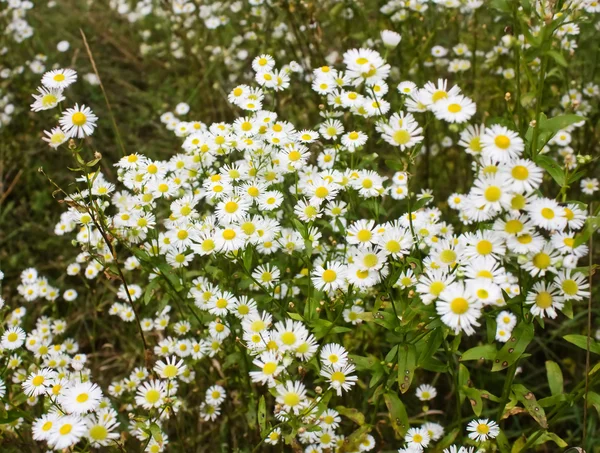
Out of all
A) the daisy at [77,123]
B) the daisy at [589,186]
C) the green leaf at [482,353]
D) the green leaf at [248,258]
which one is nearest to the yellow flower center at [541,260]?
the green leaf at [482,353]

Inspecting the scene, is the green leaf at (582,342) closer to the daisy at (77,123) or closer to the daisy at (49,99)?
the daisy at (77,123)

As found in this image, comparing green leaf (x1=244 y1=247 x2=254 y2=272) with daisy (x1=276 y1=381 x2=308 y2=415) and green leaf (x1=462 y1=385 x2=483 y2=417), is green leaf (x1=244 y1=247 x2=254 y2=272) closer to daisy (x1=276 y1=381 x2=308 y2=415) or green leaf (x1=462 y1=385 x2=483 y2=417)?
daisy (x1=276 y1=381 x2=308 y2=415)

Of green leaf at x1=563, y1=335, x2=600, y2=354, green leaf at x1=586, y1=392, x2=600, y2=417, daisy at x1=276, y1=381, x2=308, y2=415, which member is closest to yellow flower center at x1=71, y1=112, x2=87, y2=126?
daisy at x1=276, y1=381, x2=308, y2=415

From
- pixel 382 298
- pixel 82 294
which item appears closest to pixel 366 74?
pixel 382 298

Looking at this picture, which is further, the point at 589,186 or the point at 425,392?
the point at 589,186

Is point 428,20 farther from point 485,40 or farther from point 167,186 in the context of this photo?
point 167,186

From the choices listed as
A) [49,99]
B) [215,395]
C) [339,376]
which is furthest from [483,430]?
[49,99]

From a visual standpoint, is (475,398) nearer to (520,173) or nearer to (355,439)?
(355,439)
